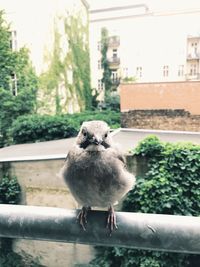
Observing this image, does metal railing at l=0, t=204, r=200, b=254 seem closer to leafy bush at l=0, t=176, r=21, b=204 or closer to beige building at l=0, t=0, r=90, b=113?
leafy bush at l=0, t=176, r=21, b=204

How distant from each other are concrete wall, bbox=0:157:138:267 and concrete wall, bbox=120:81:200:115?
20.7 feet

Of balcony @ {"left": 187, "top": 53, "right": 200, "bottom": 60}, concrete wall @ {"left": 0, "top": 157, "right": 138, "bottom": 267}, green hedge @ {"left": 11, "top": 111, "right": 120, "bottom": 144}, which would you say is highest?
balcony @ {"left": 187, "top": 53, "right": 200, "bottom": 60}

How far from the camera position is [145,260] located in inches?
252

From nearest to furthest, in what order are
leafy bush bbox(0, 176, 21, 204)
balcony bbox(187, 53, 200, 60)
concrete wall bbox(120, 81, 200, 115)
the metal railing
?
the metal railing < leafy bush bbox(0, 176, 21, 204) < concrete wall bbox(120, 81, 200, 115) < balcony bbox(187, 53, 200, 60)

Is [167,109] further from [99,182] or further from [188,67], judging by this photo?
[188,67]

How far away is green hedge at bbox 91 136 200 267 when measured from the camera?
21.9 feet

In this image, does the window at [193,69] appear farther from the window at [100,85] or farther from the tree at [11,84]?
the tree at [11,84]

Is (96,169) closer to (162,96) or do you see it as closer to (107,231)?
(107,231)

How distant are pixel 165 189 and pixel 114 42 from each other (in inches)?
885

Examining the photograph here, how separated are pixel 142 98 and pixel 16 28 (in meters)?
6.93

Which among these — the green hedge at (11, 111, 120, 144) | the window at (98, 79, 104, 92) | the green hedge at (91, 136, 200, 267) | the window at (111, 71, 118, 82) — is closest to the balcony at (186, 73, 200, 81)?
the window at (111, 71, 118, 82)

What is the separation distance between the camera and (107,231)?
101cm

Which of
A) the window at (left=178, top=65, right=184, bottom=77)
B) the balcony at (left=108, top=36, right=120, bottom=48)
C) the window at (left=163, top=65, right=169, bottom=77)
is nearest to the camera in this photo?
the balcony at (left=108, top=36, right=120, bottom=48)

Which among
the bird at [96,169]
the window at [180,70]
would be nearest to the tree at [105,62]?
the window at [180,70]
